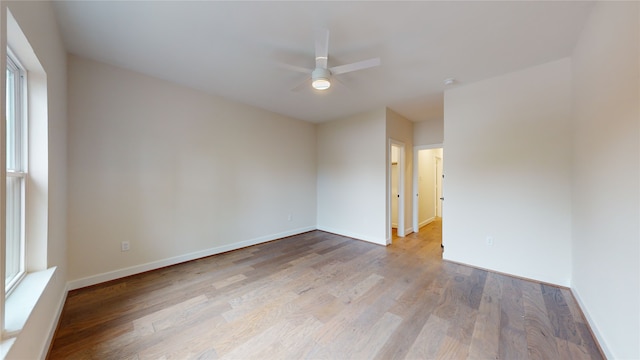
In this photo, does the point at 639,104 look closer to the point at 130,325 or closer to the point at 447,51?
the point at 447,51

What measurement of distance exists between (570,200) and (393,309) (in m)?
2.36

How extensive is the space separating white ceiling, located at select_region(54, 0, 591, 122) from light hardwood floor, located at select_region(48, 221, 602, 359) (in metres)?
2.59

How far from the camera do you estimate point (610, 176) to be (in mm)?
1596

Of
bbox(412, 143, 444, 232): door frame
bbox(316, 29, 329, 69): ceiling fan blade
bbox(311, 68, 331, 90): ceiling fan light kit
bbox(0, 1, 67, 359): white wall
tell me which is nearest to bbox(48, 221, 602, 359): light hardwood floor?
bbox(0, 1, 67, 359): white wall

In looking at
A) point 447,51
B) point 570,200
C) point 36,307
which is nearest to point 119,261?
point 36,307

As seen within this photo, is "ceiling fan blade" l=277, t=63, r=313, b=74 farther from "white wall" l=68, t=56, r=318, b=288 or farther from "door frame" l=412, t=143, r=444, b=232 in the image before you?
"door frame" l=412, t=143, r=444, b=232

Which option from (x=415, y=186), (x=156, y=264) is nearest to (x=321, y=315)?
(x=156, y=264)

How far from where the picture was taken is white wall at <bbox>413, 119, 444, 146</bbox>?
475cm

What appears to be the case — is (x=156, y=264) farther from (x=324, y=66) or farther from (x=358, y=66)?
(x=358, y=66)

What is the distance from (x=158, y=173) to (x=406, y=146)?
456cm

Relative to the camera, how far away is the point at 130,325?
6.22 ft

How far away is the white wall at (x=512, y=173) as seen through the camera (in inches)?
101

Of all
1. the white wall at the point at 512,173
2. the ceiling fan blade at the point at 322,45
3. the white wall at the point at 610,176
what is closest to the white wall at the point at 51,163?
the ceiling fan blade at the point at 322,45

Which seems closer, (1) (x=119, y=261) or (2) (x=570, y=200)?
(2) (x=570, y=200)
